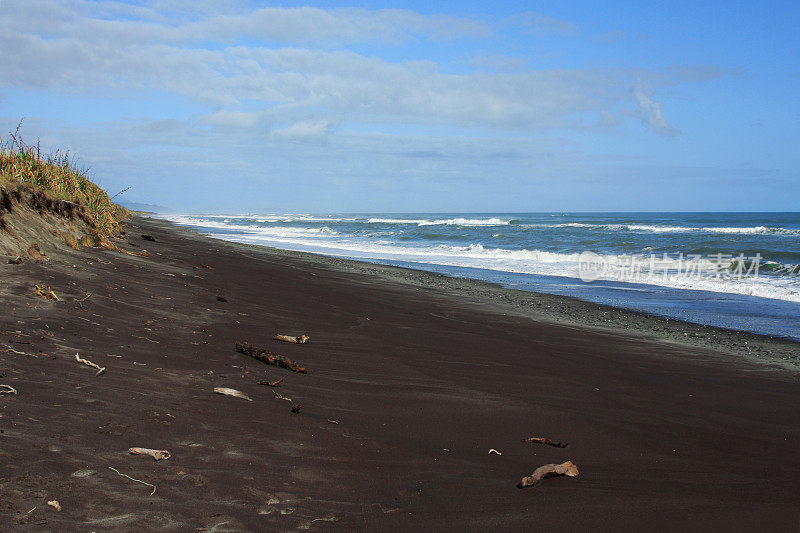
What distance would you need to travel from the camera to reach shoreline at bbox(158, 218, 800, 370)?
7.65m

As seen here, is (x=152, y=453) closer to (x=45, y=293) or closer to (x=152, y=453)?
(x=152, y=453)

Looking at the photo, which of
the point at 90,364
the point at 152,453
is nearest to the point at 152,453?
the point at 152,453

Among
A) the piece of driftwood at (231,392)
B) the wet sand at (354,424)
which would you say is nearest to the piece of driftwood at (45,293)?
the wet sand at (354,424)

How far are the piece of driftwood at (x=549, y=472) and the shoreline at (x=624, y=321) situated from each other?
16.4 ft

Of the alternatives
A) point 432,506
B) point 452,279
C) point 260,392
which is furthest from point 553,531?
point 452,279

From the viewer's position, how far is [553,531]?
2592mm

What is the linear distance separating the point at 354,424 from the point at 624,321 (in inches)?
287

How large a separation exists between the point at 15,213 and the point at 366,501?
244 inches

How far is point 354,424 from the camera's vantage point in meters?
3.69

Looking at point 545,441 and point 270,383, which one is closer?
point 545,441

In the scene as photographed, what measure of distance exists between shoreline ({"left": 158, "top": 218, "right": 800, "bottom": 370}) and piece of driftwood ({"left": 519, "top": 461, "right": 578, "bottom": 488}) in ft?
16.4

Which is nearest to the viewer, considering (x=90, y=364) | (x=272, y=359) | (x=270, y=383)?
(x=90, y=364)

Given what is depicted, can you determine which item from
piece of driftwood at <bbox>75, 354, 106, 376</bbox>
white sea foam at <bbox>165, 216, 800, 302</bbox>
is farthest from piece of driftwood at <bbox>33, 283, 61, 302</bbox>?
white sea foam at <bbox>165, 216, 800, 302</bbox>

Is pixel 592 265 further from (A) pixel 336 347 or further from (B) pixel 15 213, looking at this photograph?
(B) pixel 15 213
